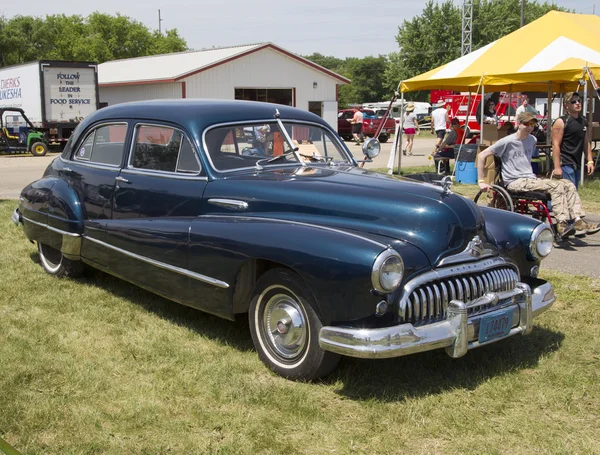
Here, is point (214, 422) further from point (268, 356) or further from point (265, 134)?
point (265, 134)

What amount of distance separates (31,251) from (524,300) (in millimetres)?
5701

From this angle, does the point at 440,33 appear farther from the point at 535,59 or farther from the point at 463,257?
the point at 463,257

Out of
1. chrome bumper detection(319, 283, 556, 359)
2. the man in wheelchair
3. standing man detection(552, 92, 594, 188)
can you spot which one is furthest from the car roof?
standing man detection(552, 92, 594, 188)

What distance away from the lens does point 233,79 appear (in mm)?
30812

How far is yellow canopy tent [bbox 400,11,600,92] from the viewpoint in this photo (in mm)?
12828

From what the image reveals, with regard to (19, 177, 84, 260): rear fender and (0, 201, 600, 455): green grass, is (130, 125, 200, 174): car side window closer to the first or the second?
(19, 177, 84, 260): rear fender

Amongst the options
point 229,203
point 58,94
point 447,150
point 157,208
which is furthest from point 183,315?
point 58,94

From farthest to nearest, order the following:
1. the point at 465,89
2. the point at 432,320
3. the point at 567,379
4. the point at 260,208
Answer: the point at 465,89 → the point at 260,208 → the point at 567,379 → the point at 432,320

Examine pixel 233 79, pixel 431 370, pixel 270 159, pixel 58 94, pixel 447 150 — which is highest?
pixel 233 79

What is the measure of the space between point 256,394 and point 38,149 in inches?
838

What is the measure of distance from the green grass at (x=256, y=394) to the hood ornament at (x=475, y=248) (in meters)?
0.77

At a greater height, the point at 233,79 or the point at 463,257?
the point at 233,79

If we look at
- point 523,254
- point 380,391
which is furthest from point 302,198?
point 523,254

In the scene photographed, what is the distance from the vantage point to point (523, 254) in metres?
4.79
